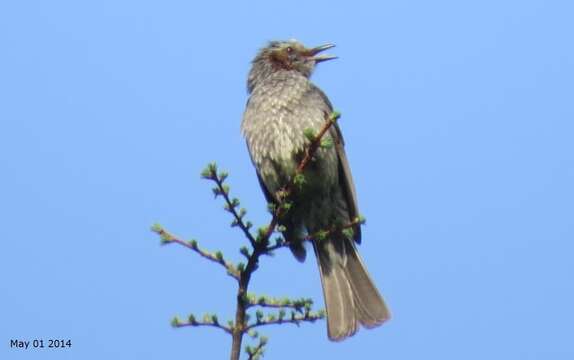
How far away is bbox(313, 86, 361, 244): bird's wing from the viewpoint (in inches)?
271

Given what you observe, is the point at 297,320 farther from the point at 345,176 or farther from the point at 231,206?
the point at 345,176

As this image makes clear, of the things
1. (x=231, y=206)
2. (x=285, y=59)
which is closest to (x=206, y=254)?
(x=231, y=206)

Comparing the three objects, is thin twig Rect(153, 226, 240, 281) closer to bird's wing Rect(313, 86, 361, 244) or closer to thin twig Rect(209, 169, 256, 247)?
thin twig Rect(209, 169, 256, 247)

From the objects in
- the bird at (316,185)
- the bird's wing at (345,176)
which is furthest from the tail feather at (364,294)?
the bird's wing at (345,176)

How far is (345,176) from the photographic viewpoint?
6922 millimetres

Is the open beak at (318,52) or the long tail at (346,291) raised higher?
the open beak at (318,52)

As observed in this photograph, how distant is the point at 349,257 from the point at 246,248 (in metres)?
2.66

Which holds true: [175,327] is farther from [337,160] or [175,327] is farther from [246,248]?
[337,160]

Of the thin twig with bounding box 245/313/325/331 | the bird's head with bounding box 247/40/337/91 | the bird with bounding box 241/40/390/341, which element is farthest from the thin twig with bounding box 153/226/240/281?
the bird's head with bounding box 247/40/337/91

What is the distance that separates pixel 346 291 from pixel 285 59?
222 centimetres

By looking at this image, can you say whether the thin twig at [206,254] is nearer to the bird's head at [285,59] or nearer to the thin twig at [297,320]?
the thin twig at [297,320]

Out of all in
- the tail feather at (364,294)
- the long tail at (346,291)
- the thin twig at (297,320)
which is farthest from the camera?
the tail feather at (364,294)

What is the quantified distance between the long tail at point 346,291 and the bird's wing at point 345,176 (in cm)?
19

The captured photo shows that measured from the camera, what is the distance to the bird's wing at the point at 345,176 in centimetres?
688
